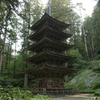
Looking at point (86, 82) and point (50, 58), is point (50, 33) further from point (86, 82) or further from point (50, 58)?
point (86, 82)

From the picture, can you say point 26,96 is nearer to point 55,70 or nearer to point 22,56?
point 55,70

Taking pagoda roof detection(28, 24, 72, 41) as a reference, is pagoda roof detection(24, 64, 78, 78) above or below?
below

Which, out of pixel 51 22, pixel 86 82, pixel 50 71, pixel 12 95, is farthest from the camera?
pixel 86 82

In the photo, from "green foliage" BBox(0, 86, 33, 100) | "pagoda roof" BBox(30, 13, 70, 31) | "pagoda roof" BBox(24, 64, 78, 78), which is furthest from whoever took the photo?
"pagoda roof" BBox(30, 13, 70, 31)

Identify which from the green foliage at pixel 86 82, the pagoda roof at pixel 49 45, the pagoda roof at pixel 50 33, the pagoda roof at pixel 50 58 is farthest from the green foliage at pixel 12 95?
the green foliage at pixel 86 82

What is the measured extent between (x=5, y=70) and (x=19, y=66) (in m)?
3.18

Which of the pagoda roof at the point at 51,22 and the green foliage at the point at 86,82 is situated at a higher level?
the pagoda roof at the point at 51,22

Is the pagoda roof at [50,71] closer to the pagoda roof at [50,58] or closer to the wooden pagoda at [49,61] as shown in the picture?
the wooden pagoda at [49,61]

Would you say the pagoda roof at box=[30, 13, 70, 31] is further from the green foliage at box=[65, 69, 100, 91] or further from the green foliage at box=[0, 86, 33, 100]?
the green foliage at box=[0, 86, 33, 100]

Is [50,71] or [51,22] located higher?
[51,22]

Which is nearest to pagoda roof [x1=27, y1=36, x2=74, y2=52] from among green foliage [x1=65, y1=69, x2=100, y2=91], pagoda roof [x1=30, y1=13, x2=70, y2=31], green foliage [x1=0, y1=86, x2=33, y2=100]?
pagoda roof [x1=30, y1=13, x2=70, y2=31]

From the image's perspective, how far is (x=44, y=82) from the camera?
45.1 feet

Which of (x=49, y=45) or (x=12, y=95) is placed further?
(x=49, y=45)

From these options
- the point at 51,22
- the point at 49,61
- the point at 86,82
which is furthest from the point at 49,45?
the point at 86,82
